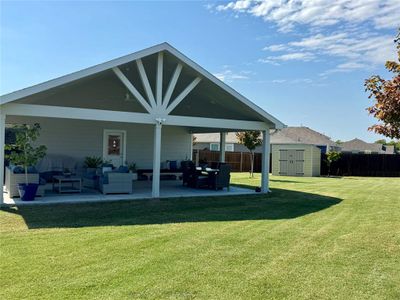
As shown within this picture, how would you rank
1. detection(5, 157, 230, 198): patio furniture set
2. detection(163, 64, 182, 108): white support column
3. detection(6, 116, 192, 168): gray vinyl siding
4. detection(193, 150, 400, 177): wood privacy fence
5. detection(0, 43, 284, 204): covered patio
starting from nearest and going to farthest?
detection(0, 43, 284, 204): covered patio, detection(5, 157, 230, 198): patio furniture set, detection(163, 64, 182, 108): white support column, detection(6, 116, 192, 168): gray vinyl siding, detection(193, 150, 400, 177): wood privacy fence

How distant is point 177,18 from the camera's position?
37.0ft

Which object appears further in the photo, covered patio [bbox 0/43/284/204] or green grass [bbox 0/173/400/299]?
covered patio [bbox 0/43/284/204]

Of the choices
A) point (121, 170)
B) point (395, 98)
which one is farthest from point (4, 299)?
point (121, 170)

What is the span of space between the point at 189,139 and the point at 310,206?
27.7 ft

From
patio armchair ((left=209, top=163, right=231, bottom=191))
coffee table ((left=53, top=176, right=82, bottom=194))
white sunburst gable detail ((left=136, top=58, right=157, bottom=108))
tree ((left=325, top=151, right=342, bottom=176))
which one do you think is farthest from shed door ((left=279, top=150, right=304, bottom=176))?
white sunburst gable detail ((left=136, top=58, right=157, bottom=108))

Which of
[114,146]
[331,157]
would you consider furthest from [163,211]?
[331,157]

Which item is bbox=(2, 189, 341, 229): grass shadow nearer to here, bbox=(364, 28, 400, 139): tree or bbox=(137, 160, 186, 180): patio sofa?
bbox=(364, 28, 400, 139): tree

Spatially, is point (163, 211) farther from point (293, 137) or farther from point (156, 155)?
point (293, 137)

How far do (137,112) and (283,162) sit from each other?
16.2 meters

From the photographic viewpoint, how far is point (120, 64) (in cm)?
1042

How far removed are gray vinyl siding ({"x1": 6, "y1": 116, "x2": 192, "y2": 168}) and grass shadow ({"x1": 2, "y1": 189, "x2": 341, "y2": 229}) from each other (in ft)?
18.1

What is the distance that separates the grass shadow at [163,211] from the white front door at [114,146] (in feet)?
18.0

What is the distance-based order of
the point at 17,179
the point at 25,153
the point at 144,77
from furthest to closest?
the point at 144,77
the point at 17,179
the point at 25,153

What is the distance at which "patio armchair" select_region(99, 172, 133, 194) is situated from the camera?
1152 cm
